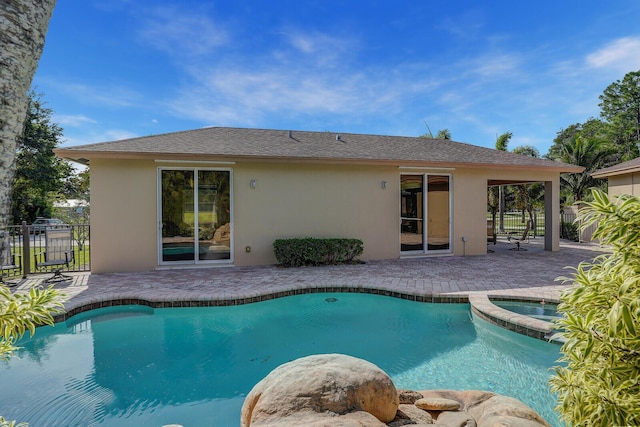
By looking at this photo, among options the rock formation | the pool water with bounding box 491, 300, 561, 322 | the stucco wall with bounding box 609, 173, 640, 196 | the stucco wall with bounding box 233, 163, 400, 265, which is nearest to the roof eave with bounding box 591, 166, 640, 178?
the stucco wall with bounding box 609, 173, 640, 196

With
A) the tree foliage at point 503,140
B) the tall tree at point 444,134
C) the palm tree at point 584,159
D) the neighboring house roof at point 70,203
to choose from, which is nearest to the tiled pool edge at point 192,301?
the palm tree at point 584,159

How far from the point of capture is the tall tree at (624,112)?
33463 mm

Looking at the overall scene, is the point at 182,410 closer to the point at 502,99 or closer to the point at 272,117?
the point at 502,99

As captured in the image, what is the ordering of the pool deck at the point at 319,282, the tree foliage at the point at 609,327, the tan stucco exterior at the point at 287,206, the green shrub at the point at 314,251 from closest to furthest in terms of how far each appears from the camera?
the tree foliage at the point at 609,327 → the pool deck at the point at 319,282 → the tan stucco exterior at the point at 287,206 → the green shrub at the point at 314,251

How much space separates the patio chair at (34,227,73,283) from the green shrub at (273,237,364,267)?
5736 millimetres

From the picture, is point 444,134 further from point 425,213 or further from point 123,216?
point 123,216

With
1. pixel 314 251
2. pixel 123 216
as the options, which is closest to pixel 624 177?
pixel 314 251

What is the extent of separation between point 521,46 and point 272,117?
21738 millimetres

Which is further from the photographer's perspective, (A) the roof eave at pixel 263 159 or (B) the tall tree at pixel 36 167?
(B) the tall tree at pixel 36 167

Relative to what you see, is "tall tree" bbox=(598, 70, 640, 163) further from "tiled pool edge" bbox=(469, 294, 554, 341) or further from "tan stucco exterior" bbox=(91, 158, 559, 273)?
"tiled pool edge" bbox=(469, 294, 554, 341)

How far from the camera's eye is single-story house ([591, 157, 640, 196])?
14.4 metres

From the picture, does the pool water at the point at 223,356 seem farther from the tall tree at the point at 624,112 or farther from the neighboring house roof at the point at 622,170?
the tall tree at the point at 624,112

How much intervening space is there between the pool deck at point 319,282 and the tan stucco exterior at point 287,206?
0.79 meters

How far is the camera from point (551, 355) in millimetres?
5051
